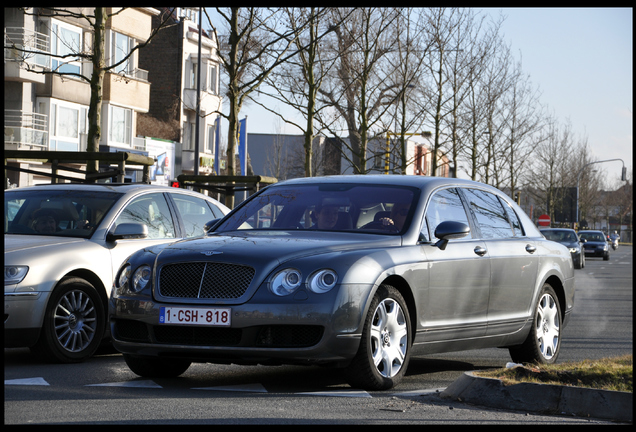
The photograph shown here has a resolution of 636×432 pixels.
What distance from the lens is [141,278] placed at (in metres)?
7.19

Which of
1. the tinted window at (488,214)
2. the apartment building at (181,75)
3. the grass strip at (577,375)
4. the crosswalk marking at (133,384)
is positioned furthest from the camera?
the apartment building at (181,75)

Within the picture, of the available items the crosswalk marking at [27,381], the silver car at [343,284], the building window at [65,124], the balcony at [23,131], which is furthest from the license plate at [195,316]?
the building window at [65,124]

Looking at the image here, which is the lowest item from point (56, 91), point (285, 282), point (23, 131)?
point (285, 282)

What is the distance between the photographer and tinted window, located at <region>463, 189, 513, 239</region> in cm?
881

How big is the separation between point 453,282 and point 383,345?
1123 millimetres

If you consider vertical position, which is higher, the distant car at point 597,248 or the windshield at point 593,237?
the windshield at point 593,237

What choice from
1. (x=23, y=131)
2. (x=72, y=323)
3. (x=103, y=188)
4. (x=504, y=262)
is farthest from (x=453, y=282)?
(x=23, y=131)

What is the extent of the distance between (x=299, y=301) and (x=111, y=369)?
Result: 7.36 ft

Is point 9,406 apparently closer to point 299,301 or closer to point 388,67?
point 299,301

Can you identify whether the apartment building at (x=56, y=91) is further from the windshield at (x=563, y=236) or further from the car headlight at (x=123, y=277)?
the car headlight at (x=123, y=277)

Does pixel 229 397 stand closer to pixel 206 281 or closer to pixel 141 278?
pixel 206 281

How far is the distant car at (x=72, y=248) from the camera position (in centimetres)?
820

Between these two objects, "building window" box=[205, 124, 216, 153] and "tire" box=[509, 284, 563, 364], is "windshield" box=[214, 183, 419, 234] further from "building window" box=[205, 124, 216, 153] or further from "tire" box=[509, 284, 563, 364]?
"building window" box=[205, 124, 216, 153]

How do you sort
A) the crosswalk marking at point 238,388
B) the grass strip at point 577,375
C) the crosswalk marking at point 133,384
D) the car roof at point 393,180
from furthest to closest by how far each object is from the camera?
the car roof at point 393,180
the crosswalk marking at point 133,384
the crosswalk marking at point 238,388
the grass strip at point 577,375
